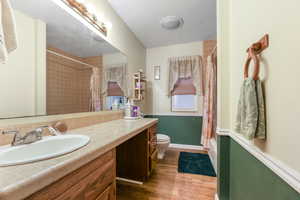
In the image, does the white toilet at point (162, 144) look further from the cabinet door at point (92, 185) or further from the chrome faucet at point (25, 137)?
the chrome faucet at point (25, 137)

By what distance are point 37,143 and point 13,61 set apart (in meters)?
0.59

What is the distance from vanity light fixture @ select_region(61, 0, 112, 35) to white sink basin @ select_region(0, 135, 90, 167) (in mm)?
1238

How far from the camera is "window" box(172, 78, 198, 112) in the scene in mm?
2838

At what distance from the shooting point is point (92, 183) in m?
0.64

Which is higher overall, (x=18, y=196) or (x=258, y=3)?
(x=258, y=3)

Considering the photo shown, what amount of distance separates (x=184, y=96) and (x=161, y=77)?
708 mm

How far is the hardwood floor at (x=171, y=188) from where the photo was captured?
1.40 m

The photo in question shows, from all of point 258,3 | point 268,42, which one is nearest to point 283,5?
point 268,42

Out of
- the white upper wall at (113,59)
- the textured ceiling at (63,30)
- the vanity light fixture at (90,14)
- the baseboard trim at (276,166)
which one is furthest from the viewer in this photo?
the white upper wall at (113,59)

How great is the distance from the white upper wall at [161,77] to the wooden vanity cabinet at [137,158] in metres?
1.42

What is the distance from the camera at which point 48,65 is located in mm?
1070

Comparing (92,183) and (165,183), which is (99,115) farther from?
(165,183)

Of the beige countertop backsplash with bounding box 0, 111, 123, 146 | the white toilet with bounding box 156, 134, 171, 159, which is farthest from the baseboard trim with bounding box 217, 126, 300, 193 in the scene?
the white toilet with bounding box 156, 134, 171, 159

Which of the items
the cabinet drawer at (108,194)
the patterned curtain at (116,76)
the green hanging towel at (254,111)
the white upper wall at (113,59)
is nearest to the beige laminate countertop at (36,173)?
the cabinet drawer at (108,194)
